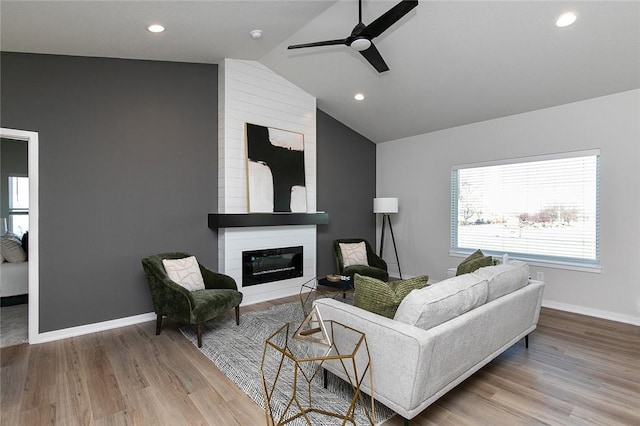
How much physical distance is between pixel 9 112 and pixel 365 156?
5.00 meters

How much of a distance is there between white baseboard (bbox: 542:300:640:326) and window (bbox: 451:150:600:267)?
548 millimetres

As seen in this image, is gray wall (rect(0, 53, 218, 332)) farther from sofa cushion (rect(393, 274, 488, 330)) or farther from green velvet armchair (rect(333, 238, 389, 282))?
sofa cushion (rect(393, 274, 488, 330))

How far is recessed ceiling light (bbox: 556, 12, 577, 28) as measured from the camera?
289 centimetres

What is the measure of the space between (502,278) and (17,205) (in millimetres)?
7734

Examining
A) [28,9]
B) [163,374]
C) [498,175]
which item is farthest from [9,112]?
[498,175]

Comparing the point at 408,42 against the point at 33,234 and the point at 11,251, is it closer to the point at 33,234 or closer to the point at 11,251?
the point at 33,234

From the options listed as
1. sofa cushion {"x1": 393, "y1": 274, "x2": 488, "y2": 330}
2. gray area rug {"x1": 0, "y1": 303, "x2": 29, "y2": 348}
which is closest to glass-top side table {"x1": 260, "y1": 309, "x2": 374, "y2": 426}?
sofa cushion {"x1": 393, "y1": 274, "x2": 488, "y2": 330}

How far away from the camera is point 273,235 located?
488cm

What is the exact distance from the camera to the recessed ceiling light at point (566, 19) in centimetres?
289

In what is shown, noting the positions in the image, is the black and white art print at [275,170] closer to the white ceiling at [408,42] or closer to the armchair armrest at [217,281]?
the white ceiling at [408,42]

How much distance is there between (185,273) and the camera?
3.63 m

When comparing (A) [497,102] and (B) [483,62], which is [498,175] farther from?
(B) [483,62]

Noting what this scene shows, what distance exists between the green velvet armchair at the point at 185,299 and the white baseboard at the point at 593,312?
3995 mm

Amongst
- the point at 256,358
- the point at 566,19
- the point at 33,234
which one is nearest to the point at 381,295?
the point at 256,358
